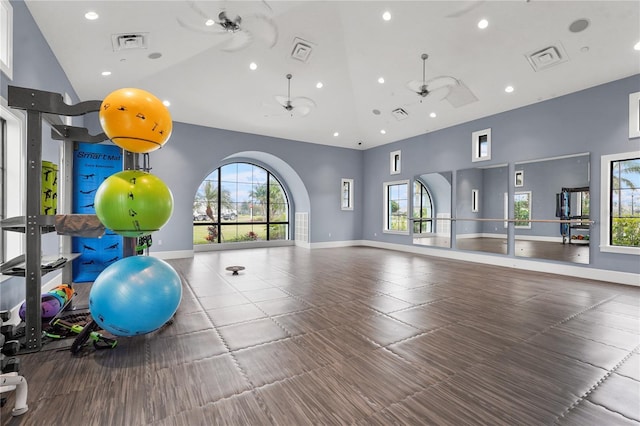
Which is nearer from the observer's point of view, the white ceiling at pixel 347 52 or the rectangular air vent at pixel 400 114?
the white ceiling at pixel 347 52

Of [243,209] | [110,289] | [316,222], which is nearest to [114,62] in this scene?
[110,289]

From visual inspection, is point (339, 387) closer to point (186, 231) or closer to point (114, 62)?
point (114, 62)

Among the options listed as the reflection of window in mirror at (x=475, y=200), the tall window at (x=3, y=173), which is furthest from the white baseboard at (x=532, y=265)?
the tall window at (x=3, y=173)

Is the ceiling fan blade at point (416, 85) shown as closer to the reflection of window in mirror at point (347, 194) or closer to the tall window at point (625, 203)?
the tall window at point (625, 203)

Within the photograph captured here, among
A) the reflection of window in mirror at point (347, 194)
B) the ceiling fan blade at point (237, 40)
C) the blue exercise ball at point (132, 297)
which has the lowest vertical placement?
the blue exercise ball at point (132, 297)

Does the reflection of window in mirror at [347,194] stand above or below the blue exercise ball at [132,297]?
above

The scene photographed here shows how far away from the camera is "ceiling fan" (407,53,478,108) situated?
19.5 feet

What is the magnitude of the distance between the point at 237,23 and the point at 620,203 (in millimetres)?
7472

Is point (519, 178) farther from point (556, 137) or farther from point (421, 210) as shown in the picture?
point (421, 210)

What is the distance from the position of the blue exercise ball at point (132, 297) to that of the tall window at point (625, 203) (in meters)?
7.51

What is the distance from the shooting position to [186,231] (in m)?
8.71

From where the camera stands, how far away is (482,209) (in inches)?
319

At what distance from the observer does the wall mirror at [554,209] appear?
20.1 feet

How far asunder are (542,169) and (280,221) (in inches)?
337
